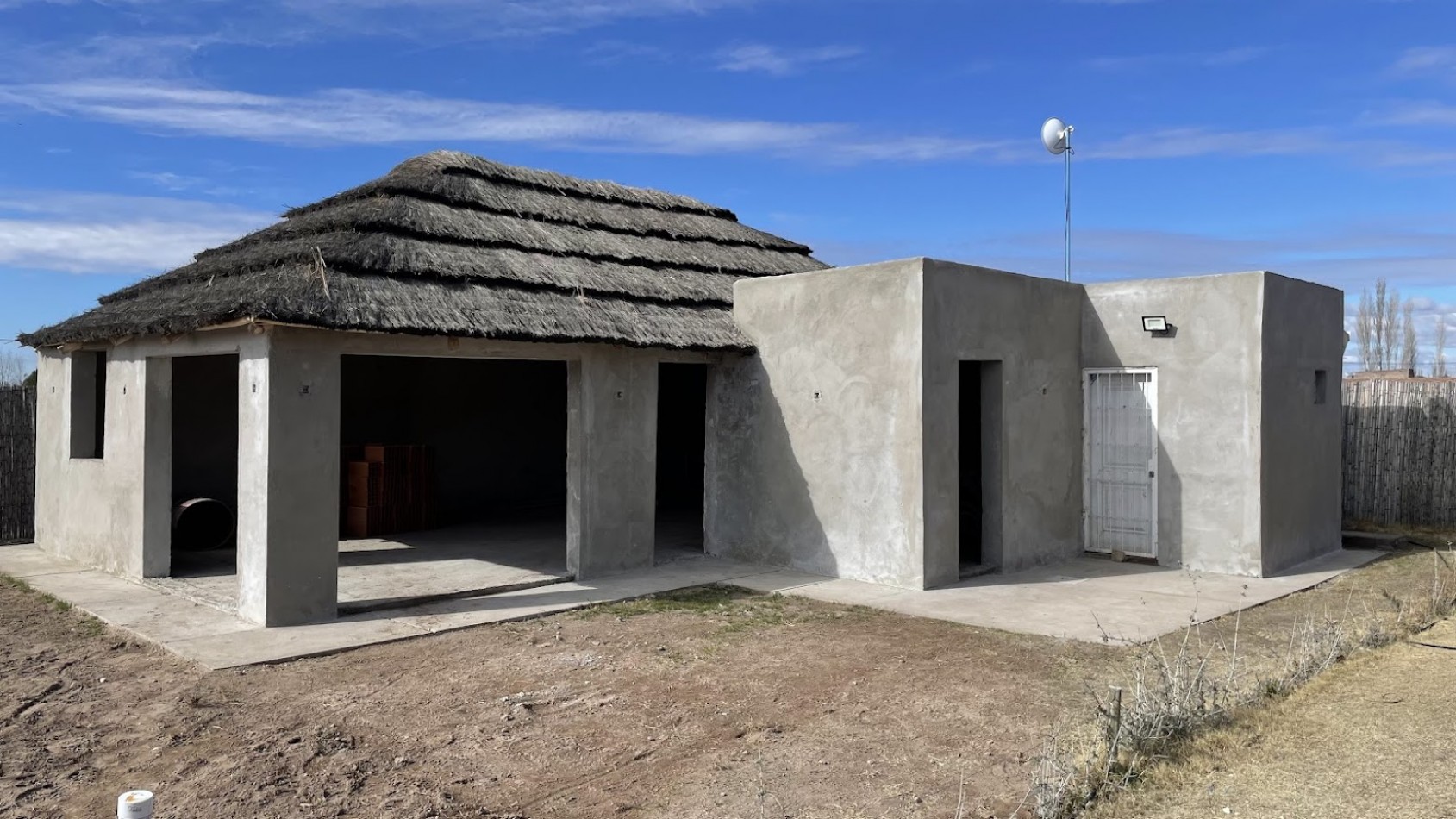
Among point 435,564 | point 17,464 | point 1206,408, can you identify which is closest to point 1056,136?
point 1206,408

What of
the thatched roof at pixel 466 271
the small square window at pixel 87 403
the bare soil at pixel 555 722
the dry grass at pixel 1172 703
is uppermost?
the thatched roof at pixel 466 271

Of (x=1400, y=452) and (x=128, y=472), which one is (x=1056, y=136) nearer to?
(x=1400, y=452)

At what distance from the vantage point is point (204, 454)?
12742mm

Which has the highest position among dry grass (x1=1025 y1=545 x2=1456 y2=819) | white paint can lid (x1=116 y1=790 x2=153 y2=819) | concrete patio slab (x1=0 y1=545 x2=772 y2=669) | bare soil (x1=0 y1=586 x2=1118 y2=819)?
white paint can lid (x1=116 y1=790 x2=153 y2=819)

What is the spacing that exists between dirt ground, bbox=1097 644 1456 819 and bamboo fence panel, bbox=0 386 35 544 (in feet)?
45.3

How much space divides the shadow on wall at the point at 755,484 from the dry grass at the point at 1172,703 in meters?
4.16

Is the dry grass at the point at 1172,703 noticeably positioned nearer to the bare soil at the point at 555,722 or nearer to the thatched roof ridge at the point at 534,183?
the bare soil at the point at 555,722

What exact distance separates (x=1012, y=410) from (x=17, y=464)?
12492 millimetres

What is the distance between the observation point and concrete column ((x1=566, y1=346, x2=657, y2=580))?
1009 centimetres

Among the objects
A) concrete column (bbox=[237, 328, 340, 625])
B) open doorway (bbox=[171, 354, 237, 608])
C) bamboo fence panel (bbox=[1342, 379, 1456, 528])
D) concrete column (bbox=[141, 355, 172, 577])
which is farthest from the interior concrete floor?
bamboo fence panel (bbox=[1342, 379, 1456, 528])

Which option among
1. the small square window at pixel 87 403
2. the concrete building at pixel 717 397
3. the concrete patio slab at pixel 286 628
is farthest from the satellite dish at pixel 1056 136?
the small square window at pixel 87 403

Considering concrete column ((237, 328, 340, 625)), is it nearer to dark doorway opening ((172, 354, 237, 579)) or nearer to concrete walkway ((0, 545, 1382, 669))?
concrete walkway ((0, 545, 1382, 669))

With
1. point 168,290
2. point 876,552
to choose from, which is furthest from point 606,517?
point 168,290

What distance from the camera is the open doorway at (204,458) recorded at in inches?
460
